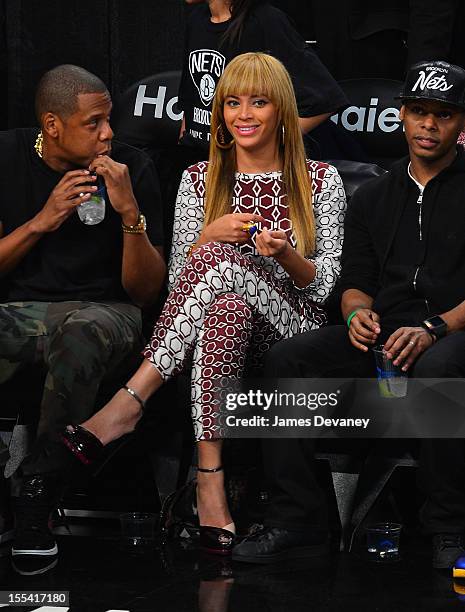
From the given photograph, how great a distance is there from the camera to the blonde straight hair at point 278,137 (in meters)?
3.81

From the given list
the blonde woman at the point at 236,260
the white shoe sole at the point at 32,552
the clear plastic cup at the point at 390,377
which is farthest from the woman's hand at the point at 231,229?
the white shoe sole at the point at 32,552

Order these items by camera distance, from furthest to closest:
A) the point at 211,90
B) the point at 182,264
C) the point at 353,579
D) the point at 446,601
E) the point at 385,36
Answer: the point at 385,36 < the point at 211,90 < the point at 182,264 < the point at 353,579 < the point at 446,601

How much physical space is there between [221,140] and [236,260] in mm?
512

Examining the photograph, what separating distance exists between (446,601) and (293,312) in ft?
3.36

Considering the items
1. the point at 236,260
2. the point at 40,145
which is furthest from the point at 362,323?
the point at 40,145

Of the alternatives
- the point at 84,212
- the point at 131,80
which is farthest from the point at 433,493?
the point at 131,80

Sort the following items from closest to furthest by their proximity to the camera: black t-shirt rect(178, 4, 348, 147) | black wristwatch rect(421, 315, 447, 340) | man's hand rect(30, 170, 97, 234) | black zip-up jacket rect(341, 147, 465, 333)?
black wristwatch rect(421, 315, 447, 340), black zip-up jacket rect(341, 147, 465, 333), man's hand rect(30, 170, 97, 234), black t-shirt rect(178, 4, 348, 147)

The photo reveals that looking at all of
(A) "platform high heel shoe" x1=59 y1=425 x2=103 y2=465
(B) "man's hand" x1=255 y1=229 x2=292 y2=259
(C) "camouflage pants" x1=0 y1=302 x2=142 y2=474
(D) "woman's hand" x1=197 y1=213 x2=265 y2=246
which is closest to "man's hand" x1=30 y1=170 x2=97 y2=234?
(C) "camouflage pants" x1=0 y1=302 x2=142 y2=474

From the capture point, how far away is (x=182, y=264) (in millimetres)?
3900

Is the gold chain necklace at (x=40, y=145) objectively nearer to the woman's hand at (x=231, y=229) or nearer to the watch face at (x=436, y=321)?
the woman's hand at (x=231, y=229)

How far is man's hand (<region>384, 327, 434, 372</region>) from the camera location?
135 inches

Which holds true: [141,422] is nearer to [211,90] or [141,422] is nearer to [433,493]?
[433,493]

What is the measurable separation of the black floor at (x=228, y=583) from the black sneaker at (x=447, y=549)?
1.4 inches

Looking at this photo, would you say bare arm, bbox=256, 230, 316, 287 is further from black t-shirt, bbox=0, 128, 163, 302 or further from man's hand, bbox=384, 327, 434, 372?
black t-shirt, bbox=0, 128, 163, 302
